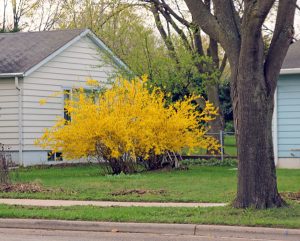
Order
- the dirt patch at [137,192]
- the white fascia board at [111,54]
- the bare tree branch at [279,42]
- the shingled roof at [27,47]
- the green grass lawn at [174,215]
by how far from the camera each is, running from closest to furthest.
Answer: the green grass lawn at [174,215] → the bare tree branch at [279,42] → the dirt patch at [137,192] → the shingled roof at [27,47] → the white fascia board at [111,54]

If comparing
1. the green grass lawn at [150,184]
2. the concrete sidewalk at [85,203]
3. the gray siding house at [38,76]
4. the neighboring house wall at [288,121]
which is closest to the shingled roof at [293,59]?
the neighboring house wall at [288,121]

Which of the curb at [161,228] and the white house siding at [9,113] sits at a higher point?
the white house siding at [9,113]

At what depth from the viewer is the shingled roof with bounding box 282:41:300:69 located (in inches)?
854

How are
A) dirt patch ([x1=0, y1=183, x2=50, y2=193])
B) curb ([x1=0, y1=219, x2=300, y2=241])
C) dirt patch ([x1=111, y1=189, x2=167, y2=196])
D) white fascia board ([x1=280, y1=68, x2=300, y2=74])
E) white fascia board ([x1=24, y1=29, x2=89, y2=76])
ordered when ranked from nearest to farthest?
curb ([x1=0, y1=219, x2=300, y2=241]) → dirt patch ([x1=111, y1=189, x2=167, y2=196]) → dirt patch ([x1=0, y1=183, x2=50, y2=193]) → white fascia board ([x1=280, y1=68, x2=300, y2=74]) → white fascia board ([x1=24, y1=29, x2=89, y2=76])

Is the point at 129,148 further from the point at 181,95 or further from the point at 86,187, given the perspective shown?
the point at 181,95

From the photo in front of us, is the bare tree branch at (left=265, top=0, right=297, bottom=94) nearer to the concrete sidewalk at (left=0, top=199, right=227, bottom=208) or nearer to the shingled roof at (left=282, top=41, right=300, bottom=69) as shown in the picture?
the concrete sidewalk at (left=0, top=199, right=227, bottom=208)

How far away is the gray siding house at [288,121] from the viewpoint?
22.2 metres

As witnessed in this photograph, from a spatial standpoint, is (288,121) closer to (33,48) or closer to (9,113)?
(9,113)

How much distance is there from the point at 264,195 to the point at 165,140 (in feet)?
28.7

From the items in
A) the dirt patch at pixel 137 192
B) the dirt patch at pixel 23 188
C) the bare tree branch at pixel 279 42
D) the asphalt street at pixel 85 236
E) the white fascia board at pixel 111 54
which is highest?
the white fascia board at pixel 111 54

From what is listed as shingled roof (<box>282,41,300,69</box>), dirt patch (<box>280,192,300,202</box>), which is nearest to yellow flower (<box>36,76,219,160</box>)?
shingled roof (<box>282,41,300,69</box>)

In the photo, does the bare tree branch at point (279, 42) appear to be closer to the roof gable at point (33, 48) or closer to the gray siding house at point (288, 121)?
the gray siding house at point (288, 121)

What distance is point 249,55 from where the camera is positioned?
11969mm

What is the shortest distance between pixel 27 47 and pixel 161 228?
15920 millimetres
